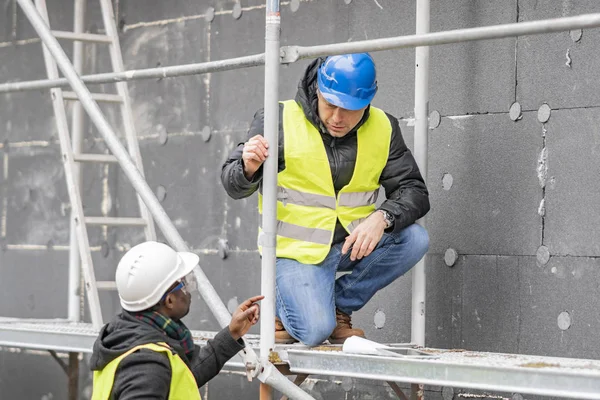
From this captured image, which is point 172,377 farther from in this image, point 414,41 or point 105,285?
point 105,285

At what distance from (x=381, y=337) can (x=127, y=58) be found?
2741 mm

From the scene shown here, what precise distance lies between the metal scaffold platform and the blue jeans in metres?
0.13

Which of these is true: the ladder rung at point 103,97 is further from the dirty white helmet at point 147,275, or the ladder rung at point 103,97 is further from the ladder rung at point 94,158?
the dirty white helmet at point 147,275

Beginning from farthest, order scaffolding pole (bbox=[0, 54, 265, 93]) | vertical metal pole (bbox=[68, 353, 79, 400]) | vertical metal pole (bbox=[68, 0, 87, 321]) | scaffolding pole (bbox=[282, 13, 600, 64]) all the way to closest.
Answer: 1. vertical metal pole (bbox=[68, 0, 87, 321])
2. vertical metal pole (bbox=[68, 353, 79, 400])
3. scaffolding pole (bbox=[0, 54, 265, 93])
4. scaffolding pole (bbox=[282, 13, 600, 64])

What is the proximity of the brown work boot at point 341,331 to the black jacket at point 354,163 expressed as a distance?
391 millimetres

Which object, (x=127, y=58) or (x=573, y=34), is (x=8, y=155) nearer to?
(x=127, y=58)

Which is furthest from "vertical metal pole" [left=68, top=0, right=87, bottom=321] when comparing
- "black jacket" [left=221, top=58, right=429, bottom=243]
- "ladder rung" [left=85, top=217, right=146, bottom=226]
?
"black jacket" [left=221, top=58, right=429, bottom=243]

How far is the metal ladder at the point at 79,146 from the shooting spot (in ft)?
22.1

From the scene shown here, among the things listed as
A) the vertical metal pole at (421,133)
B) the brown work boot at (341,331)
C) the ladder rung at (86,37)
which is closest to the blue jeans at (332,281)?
the brown work boot at (341,331)

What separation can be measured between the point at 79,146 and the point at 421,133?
285cm

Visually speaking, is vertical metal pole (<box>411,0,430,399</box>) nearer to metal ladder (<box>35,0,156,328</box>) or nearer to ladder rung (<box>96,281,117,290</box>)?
metal ladder (<box>35,0,156,328</box>)

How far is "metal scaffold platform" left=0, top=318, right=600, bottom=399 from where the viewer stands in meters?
3.95

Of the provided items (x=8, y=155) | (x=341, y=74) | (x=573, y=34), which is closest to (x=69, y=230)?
(x=8, y=155)

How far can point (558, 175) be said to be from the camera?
17.8 feet
